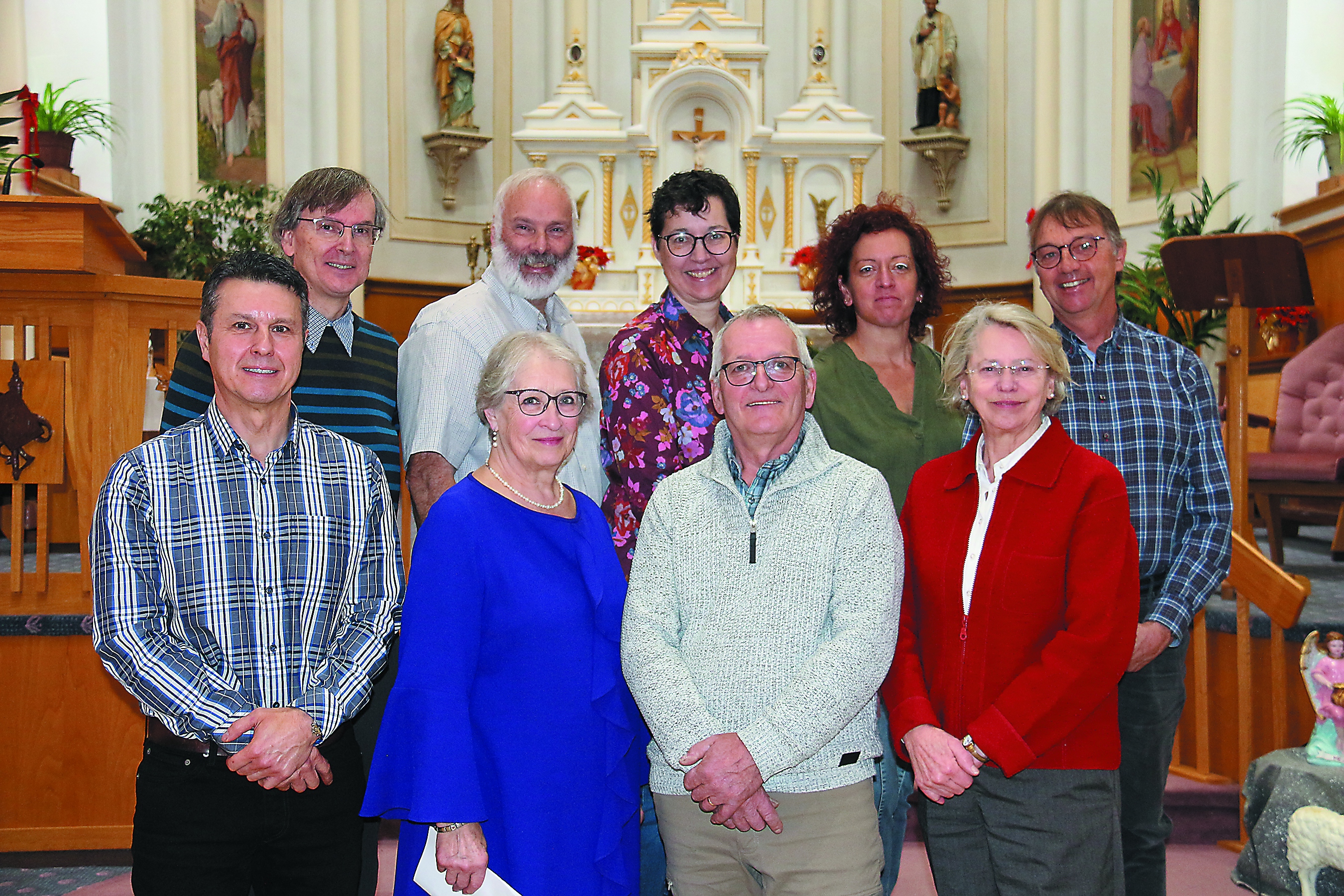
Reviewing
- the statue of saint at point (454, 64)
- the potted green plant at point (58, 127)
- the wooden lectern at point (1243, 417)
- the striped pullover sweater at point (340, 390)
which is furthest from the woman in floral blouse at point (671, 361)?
the statue of saint at point (454, 64)

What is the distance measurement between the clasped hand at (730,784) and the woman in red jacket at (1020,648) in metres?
0.27

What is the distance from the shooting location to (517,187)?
2479 mm

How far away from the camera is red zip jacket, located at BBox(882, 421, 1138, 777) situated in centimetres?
178

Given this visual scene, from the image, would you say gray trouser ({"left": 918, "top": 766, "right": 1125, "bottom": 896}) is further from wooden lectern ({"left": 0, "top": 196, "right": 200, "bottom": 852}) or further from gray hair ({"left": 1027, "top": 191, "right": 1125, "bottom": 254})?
wooden lectern ({"left": 0, "top": 196, "right": 200, "bottom": 852})

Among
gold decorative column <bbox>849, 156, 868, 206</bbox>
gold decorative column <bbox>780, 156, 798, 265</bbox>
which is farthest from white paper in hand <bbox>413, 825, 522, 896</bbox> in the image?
gold decorative column <bbox>849, 156, 868, 206</bbox>

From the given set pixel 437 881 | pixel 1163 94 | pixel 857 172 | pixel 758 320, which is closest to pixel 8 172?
pixel 758 320

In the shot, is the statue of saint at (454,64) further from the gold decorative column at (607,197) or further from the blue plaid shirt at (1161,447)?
the blue plaid shirt at (1161,447)

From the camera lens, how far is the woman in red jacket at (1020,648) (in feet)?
5.86

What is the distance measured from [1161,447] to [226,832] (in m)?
1.83

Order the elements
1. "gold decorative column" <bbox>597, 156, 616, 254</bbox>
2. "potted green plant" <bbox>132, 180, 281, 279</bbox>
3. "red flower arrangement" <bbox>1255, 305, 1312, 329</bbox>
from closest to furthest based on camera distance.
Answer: "red flower arrangement" <bbox>1255, 305, 1312, 329</bbox> → "potted green plant" <bbox>132, 180, 281, 279</bbox> → "gold decorative column" <bbox>597, 156, 616, 254</bbox>

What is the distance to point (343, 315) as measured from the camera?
2311mm

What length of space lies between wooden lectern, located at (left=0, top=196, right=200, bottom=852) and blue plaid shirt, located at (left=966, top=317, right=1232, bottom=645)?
2.64 meters

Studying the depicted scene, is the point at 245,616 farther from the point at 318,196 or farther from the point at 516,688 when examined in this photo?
the point at 318,196

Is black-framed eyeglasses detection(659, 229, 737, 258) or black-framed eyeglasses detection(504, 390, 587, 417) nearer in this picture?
black-framed eyeglasses detection(504, 390, 587, 417)
